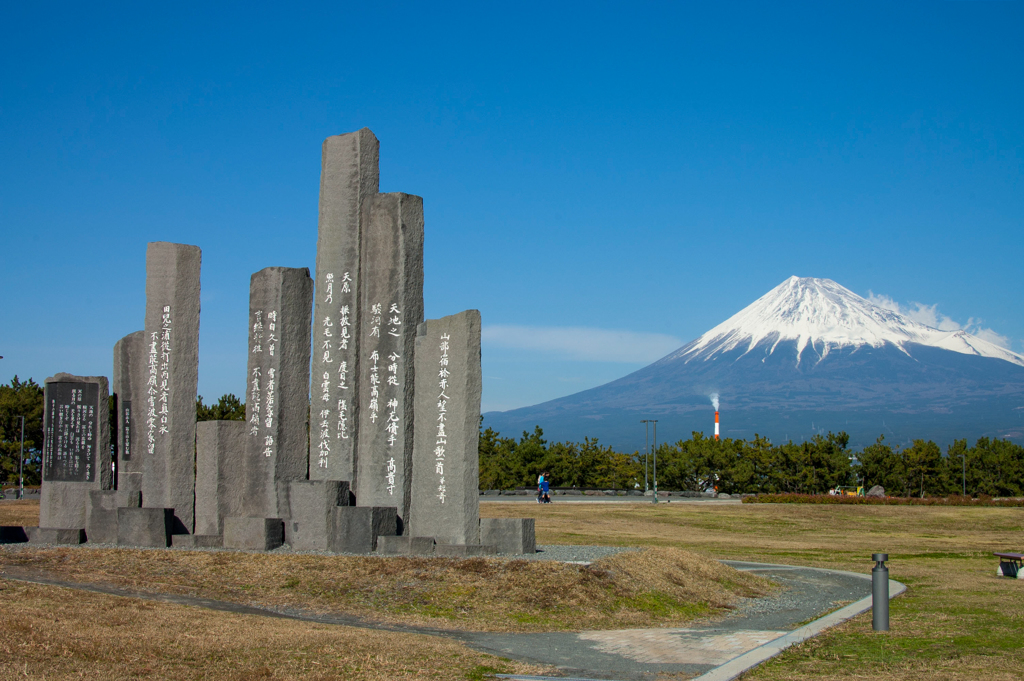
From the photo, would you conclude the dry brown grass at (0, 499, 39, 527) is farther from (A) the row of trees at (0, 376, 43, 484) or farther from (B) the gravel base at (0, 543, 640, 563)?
(A) the row of trees at (0, 376, 43, 484)

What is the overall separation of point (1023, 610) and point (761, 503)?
30845 millimetres

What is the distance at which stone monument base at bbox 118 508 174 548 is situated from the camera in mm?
17531

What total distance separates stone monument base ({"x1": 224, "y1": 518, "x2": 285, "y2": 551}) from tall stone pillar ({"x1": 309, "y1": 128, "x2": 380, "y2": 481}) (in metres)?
1.34

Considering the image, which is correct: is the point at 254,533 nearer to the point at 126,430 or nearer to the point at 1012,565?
the point at 126,430

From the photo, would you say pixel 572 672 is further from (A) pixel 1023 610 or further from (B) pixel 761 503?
(B) pixel 761 503

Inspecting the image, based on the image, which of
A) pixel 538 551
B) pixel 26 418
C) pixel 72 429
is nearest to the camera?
pixel 538 551

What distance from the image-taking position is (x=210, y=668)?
28.1 feet

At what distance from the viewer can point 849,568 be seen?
19.4 m

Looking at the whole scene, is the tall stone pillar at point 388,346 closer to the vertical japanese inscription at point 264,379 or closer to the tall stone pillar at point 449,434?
the tall stone pillar at point 449,434

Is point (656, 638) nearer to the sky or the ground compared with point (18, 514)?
nearer to the sky

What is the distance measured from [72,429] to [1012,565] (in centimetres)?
1912

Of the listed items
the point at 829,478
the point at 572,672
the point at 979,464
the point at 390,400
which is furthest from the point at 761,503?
the point at 572,672

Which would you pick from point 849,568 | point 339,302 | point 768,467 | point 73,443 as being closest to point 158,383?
point 73,443

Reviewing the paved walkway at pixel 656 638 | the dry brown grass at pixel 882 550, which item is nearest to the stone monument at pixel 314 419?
the paved walkway at pixel 656 638
